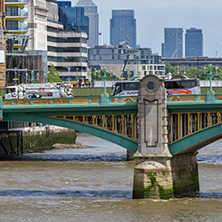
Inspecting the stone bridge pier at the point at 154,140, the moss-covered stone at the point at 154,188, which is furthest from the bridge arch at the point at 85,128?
the moss-covered stone at the point at 154,188

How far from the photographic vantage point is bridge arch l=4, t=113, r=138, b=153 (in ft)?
213

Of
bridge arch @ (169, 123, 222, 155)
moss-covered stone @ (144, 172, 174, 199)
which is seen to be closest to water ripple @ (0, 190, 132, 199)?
moss-covered stone @ (144, 172, 174, 199)

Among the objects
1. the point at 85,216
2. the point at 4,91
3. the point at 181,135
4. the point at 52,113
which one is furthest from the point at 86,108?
the point at 4,91

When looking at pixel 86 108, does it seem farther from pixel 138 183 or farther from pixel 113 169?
pixel 113 169

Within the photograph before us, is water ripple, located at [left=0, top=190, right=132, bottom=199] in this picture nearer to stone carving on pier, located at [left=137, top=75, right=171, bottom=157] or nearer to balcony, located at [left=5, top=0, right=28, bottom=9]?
stone carving on pier, located at [left=137, top=75, right=171, bottom=157]

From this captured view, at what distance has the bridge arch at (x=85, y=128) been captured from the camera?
6500 centimetres

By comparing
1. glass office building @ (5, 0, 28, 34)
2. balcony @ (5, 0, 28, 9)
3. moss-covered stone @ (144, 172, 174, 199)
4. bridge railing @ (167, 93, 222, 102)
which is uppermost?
balcony @ (5, 0, 28, 9)

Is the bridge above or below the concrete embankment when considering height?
above

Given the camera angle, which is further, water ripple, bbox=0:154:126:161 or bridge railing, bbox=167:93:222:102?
water ripple, bbox=0:154:126:161

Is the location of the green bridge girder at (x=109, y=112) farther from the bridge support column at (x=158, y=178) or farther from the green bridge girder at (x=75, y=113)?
the bridge support column at (x=158, y=178)

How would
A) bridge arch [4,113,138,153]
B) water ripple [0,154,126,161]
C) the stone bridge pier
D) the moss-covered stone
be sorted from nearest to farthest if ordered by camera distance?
the moss-covered stone
the stone bridge pier
bridge arch [4,113,138,153]
water ripple [0,154,126,161]

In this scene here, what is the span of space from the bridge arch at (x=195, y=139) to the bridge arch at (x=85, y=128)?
3.62 m

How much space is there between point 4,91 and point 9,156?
87.0 ft

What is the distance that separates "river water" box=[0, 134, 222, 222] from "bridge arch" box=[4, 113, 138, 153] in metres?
3.94
